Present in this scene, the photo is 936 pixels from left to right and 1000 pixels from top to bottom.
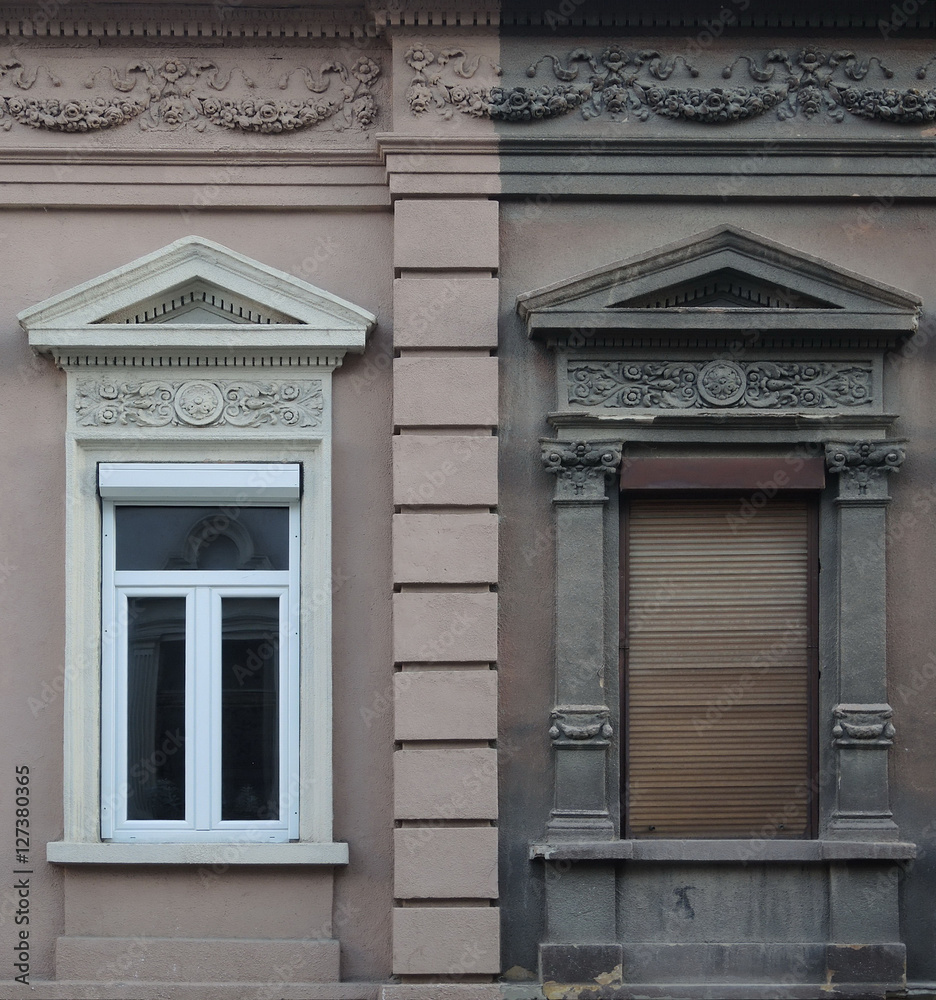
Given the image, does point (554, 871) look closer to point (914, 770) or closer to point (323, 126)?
point (914, 770)

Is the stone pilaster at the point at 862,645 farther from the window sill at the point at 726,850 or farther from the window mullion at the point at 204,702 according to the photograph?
the window mullion at the point at 204,702

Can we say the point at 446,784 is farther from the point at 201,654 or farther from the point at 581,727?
the point at 201,654

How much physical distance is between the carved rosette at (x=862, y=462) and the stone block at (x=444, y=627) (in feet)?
7.32

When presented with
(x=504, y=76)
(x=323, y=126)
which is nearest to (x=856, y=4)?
(x=504, y=76)

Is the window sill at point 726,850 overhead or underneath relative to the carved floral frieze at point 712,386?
underneath

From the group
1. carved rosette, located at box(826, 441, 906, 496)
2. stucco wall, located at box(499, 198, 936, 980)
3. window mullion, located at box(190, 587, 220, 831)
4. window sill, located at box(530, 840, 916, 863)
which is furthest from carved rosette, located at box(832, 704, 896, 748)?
window mullion, located at box(190, 587, 220, 831)

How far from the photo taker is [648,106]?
7.28 meters

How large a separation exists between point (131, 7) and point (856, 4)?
4529 millimetres

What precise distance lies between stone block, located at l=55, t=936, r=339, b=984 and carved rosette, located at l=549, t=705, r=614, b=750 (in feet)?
6.26

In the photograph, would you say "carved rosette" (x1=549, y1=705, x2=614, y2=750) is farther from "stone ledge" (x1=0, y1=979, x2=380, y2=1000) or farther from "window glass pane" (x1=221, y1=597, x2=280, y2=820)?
"stone ledge" (x1=0, y1=979, x2=380, y2=1000)

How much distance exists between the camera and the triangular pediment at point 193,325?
7055 mm

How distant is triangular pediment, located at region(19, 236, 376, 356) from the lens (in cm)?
705

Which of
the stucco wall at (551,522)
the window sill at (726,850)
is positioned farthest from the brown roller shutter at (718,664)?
the stucco wall at (551,522)

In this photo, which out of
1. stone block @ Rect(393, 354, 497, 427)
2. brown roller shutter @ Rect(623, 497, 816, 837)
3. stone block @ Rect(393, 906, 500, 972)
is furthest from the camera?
brown roller shutter @ Rect(623, 497, 816, 837)
